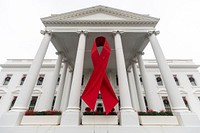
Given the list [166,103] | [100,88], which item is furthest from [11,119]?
[166,103]

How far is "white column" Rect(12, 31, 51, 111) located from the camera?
7234 millimetres

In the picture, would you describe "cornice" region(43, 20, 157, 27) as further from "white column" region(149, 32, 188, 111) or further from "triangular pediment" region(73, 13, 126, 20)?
"white column" region(149, 32, 188, 111)

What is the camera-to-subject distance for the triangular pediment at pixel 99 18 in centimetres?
1066

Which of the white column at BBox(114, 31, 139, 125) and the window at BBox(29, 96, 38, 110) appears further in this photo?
the window at BBox(29, 96, 38, 110)

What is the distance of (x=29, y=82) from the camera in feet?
26.3

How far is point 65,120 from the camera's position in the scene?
6.48 meters

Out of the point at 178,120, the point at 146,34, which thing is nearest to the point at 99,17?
the point at 146,34

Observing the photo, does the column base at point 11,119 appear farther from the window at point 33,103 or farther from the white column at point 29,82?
the window at point 33,103

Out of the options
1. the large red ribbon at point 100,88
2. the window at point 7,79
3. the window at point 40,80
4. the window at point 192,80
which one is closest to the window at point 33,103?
the window at point 40,80

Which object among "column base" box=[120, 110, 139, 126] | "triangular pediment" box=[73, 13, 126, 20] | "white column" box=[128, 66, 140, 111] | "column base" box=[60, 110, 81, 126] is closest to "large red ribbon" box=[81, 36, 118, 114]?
"column base" box=[120, 110, 139, 126]

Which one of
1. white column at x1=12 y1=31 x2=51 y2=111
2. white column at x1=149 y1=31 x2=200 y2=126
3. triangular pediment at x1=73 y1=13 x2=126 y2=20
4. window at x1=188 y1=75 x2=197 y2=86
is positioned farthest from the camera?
window at x1=188 y1=75 x2=197 y2=86

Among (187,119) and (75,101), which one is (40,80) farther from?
(187,119)

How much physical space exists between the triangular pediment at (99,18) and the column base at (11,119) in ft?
27.2

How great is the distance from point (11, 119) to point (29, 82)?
2.54m
